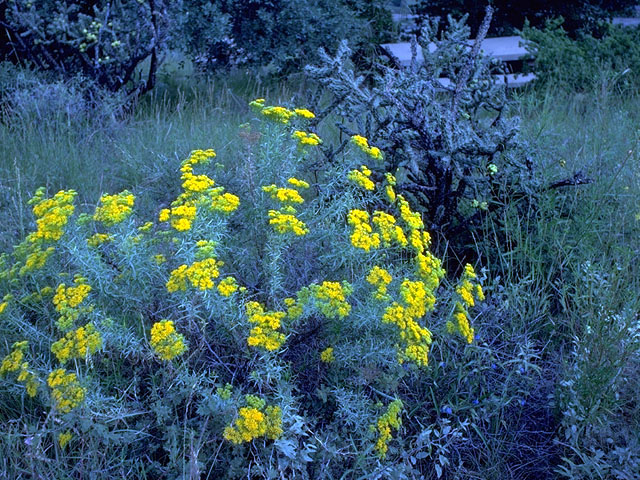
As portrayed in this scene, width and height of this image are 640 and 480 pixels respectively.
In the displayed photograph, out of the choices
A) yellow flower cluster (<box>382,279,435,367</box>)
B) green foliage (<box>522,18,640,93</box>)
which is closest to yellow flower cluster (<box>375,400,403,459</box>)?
yellow flower cluster (<box>382,279,435,367</box>)

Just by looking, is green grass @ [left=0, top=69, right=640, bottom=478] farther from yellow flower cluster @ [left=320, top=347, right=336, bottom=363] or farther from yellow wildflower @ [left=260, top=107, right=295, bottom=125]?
yellow wildflower @ [left=260, top=107, right=295, bottom=125]

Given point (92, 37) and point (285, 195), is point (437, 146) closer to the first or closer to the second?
point (285, 195)

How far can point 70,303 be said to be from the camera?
2.33 metres

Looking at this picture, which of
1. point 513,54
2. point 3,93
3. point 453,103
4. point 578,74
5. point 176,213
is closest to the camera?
point 176,213

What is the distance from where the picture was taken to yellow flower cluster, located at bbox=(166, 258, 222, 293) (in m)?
2.20

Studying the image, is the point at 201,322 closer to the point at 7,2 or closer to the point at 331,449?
the point at 331,449

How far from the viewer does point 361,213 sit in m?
2.60

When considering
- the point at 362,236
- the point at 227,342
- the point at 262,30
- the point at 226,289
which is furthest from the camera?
the point at 262,30

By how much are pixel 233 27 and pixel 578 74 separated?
3531 mm

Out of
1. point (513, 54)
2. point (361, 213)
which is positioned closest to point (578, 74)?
point (513, 54)

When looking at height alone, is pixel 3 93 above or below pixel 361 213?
below

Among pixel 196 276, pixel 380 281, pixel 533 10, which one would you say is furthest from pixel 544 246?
pixel 533 10

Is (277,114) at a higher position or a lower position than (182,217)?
higher

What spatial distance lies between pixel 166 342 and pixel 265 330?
0.32m
